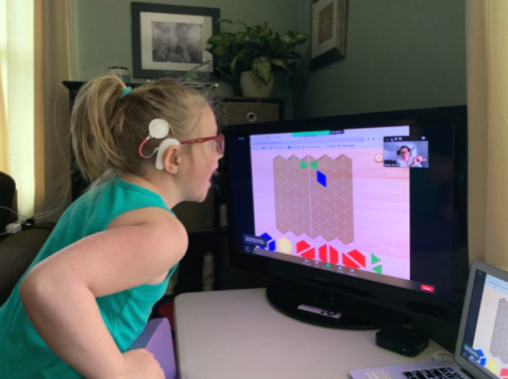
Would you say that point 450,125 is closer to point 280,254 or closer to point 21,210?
point 280,254

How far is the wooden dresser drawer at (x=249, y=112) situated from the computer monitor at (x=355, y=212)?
51 centimetres

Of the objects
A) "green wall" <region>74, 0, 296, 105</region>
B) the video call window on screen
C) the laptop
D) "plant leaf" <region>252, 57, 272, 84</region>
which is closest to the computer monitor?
the video call window on screen

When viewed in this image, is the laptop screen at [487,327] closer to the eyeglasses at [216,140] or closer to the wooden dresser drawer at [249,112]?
the eyeglasses at [216,140]

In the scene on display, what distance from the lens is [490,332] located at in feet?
2.61

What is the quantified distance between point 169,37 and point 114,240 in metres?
1.96

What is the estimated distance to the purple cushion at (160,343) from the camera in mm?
933

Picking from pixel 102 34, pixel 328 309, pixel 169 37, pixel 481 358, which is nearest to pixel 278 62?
pixel 169 37

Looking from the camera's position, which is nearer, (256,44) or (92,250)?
(92,250)

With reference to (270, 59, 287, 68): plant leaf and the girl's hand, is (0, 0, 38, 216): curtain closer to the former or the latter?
(270, 59, 287, 68): plant leaf


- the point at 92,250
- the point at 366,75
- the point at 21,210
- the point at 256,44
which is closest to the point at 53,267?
the point at 92,250

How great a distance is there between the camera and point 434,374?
86 cm

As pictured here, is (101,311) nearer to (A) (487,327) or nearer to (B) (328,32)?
(A) (487,327)

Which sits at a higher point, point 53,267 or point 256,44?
point 256,44

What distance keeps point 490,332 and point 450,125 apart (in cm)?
44
